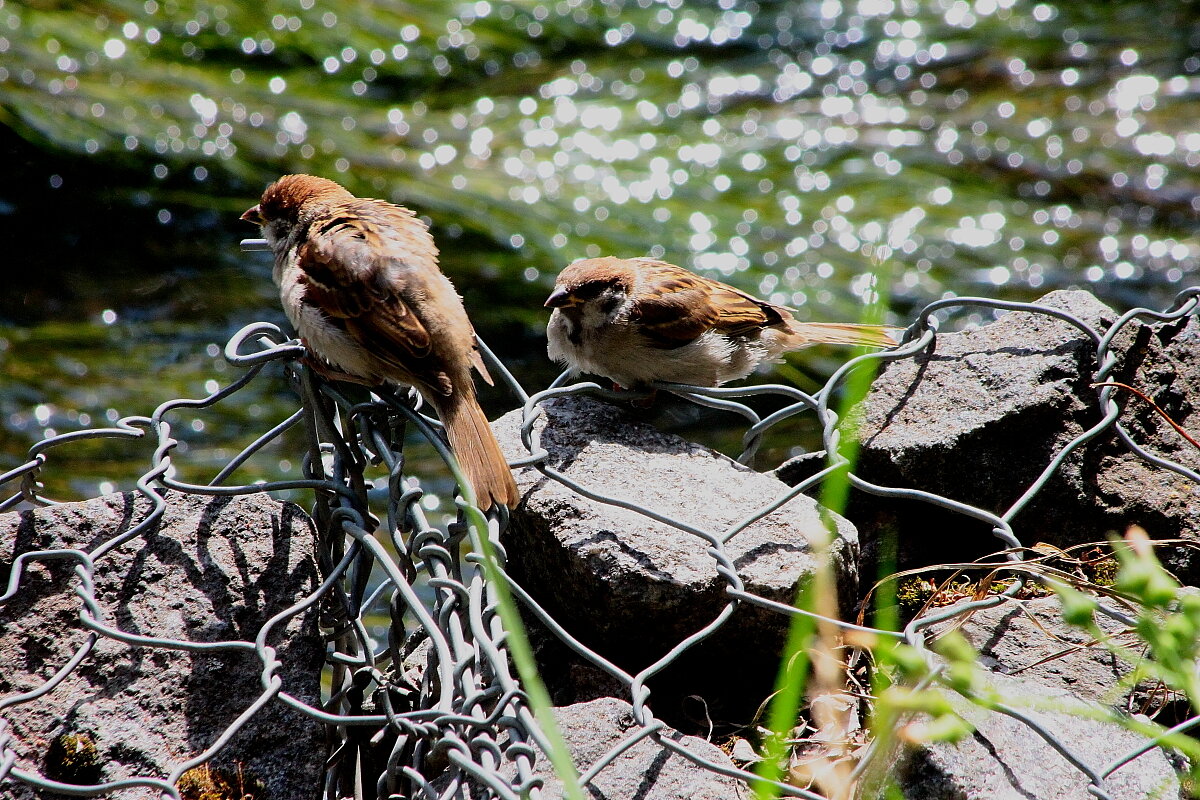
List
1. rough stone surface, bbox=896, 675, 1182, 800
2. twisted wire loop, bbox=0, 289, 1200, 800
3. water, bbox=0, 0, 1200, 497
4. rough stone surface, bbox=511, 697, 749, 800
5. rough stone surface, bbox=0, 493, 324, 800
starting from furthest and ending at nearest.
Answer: water, bbox=0, 0, 1200, 497 → rough stone surface, bbox=0, 493, 324, 800 → rough stone surface, bbox=511, 697, 749, 800 → rough stone surface, bbox=896, 675, 1182, 800 → twisted wire loop, bbox=0, 289, 1200, 800

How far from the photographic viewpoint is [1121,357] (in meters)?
3.07

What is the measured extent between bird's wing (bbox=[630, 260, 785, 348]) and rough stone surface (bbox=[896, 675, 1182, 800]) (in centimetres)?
232

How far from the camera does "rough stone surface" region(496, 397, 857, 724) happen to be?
104 inches

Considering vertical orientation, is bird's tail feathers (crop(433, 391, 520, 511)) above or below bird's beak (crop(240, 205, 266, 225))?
below

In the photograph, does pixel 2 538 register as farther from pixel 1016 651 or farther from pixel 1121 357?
pixel 1121 357

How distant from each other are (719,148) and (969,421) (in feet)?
21.7

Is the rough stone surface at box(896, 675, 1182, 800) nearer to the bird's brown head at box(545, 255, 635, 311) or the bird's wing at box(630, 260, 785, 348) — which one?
the bird's wing at box(630, 260, 785, 348)

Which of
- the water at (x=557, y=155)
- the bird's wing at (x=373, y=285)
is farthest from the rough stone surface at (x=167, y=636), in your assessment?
the water at (x=557, y=155)

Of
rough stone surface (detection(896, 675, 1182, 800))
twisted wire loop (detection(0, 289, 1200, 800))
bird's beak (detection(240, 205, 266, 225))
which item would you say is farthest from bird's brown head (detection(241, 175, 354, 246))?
rough stone surface (detection(896, 675, 1182, 800))

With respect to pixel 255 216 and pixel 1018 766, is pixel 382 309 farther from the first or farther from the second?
pixel 1018 766

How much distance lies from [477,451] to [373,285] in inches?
38.7

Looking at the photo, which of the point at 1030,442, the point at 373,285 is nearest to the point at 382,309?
the point at 373,285

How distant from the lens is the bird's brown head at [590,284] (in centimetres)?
418

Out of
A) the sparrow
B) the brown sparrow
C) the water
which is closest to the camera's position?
the sparrow
